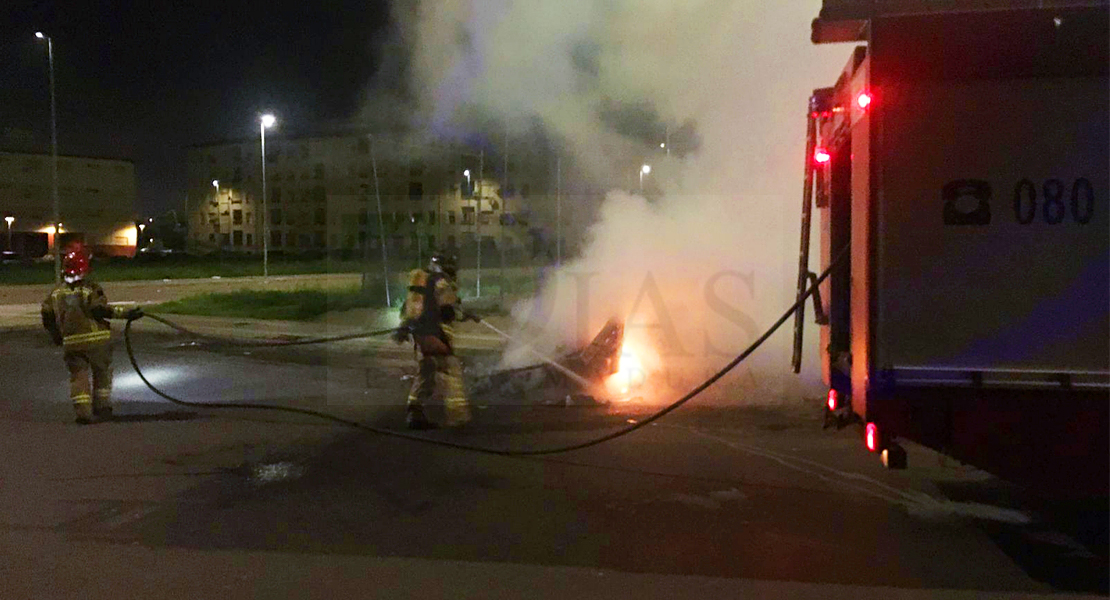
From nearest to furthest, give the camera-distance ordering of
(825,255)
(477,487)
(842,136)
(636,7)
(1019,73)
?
(1019,73)
(842,136)
(825,255)
(477,487)
(636,7)

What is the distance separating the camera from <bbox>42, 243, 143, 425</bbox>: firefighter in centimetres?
761

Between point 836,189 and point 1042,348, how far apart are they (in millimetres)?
1587

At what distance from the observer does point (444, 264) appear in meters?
7.92

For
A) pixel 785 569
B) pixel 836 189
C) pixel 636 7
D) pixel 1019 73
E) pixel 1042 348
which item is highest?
pixel 636 7

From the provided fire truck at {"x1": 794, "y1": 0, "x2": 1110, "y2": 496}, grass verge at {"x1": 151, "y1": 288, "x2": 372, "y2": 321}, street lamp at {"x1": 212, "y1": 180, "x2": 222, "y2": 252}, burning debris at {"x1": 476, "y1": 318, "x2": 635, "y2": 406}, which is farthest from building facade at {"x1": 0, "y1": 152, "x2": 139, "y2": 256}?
fire truck at {"x1": 794, "y1": 0, "x2": 1110, "y2": 496}

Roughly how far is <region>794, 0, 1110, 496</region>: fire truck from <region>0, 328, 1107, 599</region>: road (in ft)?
2.71

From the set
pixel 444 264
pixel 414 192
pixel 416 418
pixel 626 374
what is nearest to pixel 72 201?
pixel 414 192

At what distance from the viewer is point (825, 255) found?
17.9ft

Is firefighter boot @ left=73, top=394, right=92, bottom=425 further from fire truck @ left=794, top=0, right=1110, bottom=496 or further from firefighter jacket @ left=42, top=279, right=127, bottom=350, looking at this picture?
fire truck @ left=794, top=0, right=1110, bottom=496

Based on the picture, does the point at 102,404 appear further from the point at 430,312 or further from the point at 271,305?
the point at 271,305

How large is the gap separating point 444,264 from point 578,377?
216 centimetres

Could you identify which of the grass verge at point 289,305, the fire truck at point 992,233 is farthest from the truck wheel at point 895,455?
the grass verge at point 289,305

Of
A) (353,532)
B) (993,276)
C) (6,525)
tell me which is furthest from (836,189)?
(6,525)

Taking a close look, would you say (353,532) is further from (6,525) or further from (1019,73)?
(1019,73)
